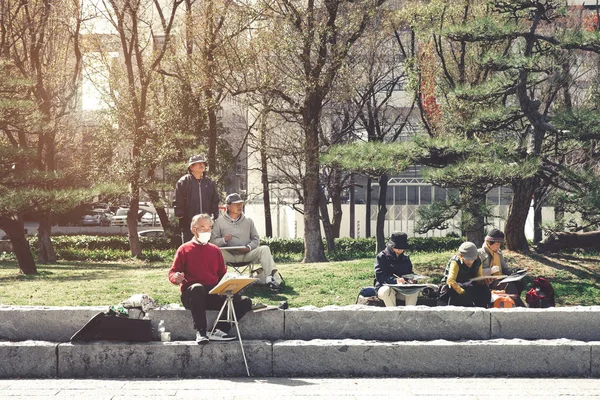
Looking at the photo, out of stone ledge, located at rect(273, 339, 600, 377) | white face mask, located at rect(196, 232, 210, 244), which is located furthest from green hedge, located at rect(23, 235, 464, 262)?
stone ledge, located at rect(273, 339, 600, 377)

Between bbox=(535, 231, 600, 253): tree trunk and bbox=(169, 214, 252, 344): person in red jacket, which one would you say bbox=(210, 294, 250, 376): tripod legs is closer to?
bbox=(169, 214, 252, 344): person in red jacket

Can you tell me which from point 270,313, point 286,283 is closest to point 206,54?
point 286,283

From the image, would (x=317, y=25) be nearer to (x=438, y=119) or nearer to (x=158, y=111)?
(x=438, y=119)

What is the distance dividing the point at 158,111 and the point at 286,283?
50.1 feet

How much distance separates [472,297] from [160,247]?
69.5ft

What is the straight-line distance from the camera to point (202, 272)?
919cm

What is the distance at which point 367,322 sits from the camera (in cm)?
918

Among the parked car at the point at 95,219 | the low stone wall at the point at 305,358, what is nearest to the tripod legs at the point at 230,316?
the low stone wall at the point at 305,358

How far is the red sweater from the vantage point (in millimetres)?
9172

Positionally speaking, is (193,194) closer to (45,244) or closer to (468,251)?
(468,251)

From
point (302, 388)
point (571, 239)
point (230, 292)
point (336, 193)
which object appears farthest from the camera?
point (336, 193)

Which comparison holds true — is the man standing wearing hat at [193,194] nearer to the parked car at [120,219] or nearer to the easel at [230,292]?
the easel at [230,292]

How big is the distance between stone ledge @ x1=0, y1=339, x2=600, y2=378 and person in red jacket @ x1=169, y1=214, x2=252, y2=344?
384mm

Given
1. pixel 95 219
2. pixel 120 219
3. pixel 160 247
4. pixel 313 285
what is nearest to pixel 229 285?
pixel 313 285
